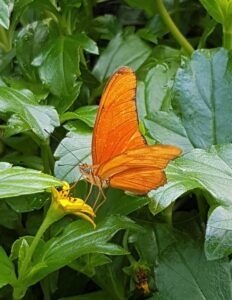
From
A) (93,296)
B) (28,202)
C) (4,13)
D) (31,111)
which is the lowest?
(93,296)

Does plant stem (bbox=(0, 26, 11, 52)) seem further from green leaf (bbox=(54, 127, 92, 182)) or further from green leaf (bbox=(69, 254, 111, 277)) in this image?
green leaf (bbox=(69, 254, 111, 277))

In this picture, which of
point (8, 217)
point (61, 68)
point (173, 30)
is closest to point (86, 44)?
point (61, 68)

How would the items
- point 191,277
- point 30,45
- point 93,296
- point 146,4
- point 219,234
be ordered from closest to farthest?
point 219,234
point 191,277
point 93,296
point 30,45
point 146,4

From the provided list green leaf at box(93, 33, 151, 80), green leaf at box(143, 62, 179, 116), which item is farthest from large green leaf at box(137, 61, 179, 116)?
green leaf at box(93, 33, 151, 80)

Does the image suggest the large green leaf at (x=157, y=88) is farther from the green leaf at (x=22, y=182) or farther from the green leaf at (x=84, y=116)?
the green leaf at (x=22, y=182)

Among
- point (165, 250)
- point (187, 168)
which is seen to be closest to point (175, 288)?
point (165, 250)

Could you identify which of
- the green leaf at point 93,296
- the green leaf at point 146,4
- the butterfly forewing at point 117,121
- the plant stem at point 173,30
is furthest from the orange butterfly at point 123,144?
the green leaf at point 146,4

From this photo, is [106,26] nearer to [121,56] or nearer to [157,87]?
[121,56]

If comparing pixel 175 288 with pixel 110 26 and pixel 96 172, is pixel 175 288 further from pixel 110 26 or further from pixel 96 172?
pixel 110 26
